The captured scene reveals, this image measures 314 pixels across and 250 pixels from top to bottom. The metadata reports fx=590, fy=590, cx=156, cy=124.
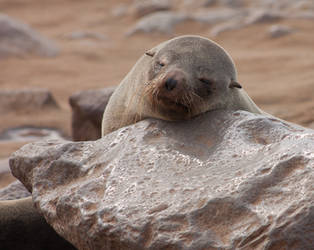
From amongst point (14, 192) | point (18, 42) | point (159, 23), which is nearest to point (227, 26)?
point (159, 23)

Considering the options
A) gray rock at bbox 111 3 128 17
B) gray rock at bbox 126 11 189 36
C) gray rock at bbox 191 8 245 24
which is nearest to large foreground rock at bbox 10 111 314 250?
gray rock at bbox 126 11 189 36

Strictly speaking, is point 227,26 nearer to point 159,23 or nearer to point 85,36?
point 159,23

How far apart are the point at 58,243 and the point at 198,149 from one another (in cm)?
119

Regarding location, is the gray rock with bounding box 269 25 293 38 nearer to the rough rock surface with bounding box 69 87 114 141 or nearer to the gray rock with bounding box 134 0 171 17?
the gray rock with bounding box 134 0 171 17

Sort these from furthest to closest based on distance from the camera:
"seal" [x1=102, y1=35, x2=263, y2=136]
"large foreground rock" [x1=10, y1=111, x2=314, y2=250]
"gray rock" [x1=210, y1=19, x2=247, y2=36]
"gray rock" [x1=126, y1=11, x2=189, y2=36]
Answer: "gray rock" [x1=126, y1=11, x2=189, y2=36]
"gray rock" [x1=210, y1=19, x2=247, y2=36]
"seal" [x1=102, y1=35, x2=263, y2=136]
"large foreground rock" [x1=10, y1=111, x2=314, y2=250]

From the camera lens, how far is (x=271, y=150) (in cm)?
304

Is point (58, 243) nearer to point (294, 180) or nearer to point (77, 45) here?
point (294, 180)

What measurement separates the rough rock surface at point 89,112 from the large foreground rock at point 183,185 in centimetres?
305

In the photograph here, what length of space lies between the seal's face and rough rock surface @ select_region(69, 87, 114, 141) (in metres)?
2.41

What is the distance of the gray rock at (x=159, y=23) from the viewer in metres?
17.7

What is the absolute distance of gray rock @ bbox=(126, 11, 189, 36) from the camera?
17.7 m

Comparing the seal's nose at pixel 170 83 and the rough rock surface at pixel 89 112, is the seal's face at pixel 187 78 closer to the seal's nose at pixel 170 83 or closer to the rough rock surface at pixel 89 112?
the seal's nose at pixel 170 83

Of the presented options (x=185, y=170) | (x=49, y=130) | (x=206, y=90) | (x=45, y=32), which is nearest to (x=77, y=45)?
(x=45, y=32)

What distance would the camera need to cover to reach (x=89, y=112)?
274 inches
